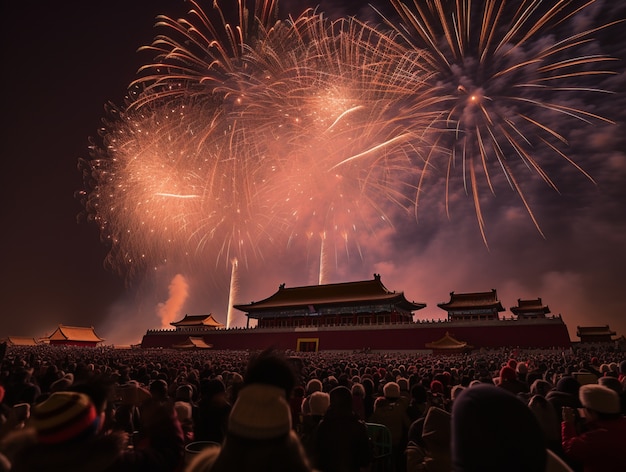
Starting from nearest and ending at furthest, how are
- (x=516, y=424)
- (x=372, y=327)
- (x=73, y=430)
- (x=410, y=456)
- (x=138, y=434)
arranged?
(x=516, y=424) → (x=73, y=430) → (x=410, y=456) → (x=138, y=434) → (x=372, y=327)

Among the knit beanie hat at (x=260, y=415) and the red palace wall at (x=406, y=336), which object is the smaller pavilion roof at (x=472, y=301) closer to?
the red palace wall at (x=406, y=336)

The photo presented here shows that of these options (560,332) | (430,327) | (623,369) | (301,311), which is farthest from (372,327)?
(623,369)

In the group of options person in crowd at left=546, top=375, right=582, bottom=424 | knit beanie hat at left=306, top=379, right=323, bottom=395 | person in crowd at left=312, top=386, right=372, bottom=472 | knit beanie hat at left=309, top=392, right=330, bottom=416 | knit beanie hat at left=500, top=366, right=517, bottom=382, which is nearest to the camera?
person in crowd at left=312, top=386, right=372, bottom=472

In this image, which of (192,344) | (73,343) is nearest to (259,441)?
(192,344)

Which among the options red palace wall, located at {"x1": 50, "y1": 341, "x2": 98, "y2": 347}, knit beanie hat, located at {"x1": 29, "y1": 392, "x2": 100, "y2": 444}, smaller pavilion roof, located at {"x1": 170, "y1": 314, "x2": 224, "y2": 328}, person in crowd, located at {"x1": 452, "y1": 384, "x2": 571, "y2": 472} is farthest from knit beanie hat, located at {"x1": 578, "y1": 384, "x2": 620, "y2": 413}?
red palace wall, located at {"x1": 50, "y1": 341, "x2": 98, "y2": 347}

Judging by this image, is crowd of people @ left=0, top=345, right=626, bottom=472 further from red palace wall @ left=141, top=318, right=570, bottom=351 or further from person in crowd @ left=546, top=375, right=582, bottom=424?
red palace wall @ left=141, top=318, right=570, bottom=351

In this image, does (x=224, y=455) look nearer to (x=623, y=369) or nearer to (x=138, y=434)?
(x=138, y=434)

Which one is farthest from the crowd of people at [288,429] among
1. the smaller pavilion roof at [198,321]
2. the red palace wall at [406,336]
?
the smaller pavilion roof at [198,321]
